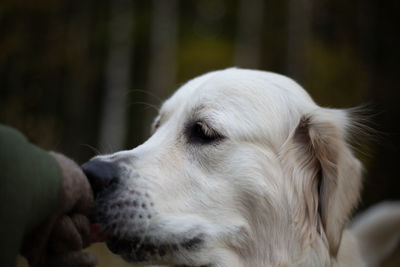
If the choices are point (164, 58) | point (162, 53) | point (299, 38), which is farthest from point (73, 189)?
point (164, 58)

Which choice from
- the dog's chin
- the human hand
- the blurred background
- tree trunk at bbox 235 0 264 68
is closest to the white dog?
the dog's chin

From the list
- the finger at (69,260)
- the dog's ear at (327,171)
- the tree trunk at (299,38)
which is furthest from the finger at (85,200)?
the tree trunk at (299,38)

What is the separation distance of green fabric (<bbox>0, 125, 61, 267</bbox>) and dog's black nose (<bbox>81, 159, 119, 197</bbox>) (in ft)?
1.78

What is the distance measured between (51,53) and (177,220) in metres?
6.95

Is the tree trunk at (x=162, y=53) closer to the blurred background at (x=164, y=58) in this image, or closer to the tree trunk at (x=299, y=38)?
the blurred background at (x=164, y=58)

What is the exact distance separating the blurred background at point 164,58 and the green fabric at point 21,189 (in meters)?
2.44

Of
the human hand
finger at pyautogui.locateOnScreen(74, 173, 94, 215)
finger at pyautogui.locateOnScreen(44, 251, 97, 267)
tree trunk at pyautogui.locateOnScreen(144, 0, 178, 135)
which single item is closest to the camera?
the human hand

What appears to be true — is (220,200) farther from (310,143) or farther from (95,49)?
(95,49)

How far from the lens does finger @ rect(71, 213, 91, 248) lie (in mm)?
2295

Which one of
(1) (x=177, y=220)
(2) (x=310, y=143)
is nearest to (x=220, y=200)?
(1) (x=177, y=220)

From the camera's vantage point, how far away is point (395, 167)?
36.1ft

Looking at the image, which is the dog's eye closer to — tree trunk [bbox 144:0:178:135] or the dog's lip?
the dog's lip

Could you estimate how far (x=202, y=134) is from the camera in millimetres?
3203

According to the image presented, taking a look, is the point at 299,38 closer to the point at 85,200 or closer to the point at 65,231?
the point at 85,200
